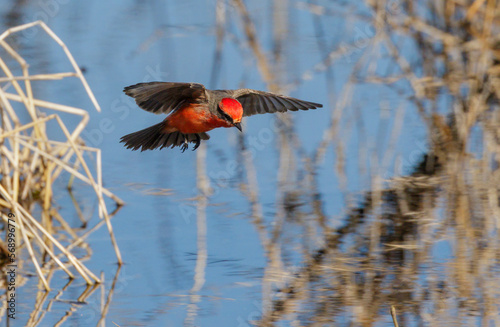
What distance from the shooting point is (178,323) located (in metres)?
6.09

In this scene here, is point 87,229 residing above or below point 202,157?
below

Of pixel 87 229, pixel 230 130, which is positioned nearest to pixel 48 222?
pixel 87 229

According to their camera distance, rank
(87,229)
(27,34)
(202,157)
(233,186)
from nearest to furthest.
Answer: (87,229) → (233,186) → (202,157) → (27,34)

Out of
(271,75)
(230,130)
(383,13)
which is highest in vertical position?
(383,13)

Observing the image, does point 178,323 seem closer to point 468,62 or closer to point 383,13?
point 383,13

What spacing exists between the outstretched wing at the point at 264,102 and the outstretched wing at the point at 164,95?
25 centimetres

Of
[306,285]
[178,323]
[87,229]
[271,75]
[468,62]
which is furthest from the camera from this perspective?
[468,62]

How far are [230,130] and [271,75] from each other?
3.05ft

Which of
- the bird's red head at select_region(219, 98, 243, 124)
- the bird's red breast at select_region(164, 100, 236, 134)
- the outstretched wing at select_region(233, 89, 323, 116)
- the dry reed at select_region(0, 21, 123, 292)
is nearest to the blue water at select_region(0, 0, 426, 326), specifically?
the dry reed at select_region(0, 21, 123, 292)

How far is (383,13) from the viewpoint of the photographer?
10.4m

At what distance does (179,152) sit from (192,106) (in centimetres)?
512

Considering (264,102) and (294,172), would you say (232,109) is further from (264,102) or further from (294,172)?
(294,172)

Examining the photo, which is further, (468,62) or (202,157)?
(468,62)

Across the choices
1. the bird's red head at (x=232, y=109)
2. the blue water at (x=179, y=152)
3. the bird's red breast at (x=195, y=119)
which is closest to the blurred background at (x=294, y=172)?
the blue water at (x=179, y=152)
